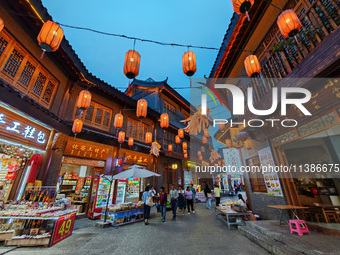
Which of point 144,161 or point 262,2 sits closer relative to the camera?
point 262,2

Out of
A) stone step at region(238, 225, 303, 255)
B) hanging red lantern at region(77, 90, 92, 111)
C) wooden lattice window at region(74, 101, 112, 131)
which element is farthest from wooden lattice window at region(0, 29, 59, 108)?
stone step at region(238, 225, 303, 255)

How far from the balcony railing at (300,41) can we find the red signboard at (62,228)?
9.34 meters

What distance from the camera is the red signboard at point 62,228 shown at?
5052 mm

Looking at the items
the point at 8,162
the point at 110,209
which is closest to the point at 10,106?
the point at 8,162

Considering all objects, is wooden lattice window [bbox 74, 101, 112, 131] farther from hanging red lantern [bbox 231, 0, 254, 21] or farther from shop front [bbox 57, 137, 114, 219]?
hanging red lantern [bbox 231, 0, 254, 21]

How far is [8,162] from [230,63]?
498 inches

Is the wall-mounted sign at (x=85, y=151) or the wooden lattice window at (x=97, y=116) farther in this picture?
the wooden lattice window at (x=97, y=116)

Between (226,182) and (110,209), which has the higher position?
(226,182)

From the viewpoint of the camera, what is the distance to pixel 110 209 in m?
7.69

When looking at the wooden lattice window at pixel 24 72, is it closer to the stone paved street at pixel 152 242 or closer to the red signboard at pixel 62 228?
the red signboard at pixel 62 228

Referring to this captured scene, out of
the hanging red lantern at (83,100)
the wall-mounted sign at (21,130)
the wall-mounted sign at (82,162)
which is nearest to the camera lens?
the wall-mounted sign at (21,130)

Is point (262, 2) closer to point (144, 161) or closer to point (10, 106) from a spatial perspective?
point (10, 106)

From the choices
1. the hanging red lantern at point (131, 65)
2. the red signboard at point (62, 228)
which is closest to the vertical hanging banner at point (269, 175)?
the hanging red lantern at point (131, 65)

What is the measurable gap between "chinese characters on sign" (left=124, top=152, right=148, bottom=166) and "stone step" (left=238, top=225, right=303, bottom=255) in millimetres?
9419
